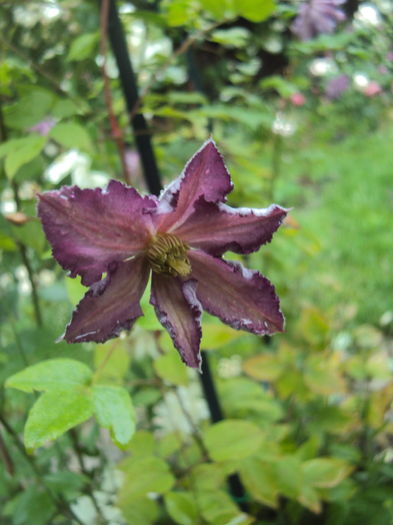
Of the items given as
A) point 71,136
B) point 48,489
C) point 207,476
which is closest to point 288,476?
point 207,476

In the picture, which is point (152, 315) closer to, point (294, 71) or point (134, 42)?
point (294, 71)

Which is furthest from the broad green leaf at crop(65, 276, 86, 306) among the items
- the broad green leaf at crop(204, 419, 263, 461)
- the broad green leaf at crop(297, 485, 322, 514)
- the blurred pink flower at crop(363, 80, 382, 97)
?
the blurred pink flower at crop(363, 80, 382, 97)

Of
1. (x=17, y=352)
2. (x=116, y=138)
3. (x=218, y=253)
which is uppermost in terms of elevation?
(x=218, y=253)

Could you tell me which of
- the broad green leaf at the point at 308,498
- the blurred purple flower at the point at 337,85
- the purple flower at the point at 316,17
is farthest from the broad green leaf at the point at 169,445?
the blurred purple flower at the point at 337,85

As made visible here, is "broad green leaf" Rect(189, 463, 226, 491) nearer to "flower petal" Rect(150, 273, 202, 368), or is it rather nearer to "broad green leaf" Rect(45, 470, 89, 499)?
"broad green leaf" Rect(45, 470, 89, 499)

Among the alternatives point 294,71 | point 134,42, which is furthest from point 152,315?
point 134,42
